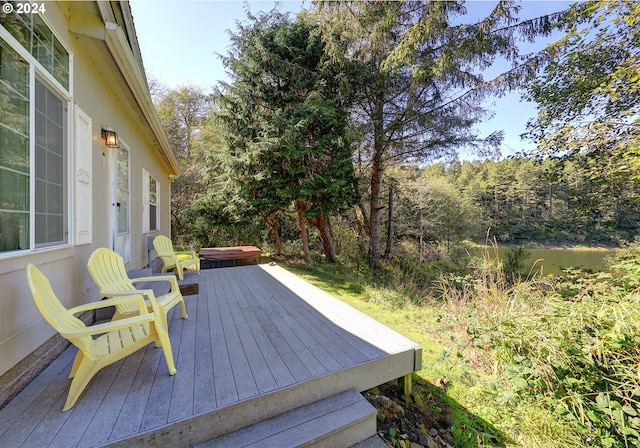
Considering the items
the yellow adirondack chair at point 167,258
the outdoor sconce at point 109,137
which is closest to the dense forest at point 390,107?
the yellow adirondack chair at point 167,258

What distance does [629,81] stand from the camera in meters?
4.75

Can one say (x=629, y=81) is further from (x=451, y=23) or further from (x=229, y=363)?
(x=229, y=363)

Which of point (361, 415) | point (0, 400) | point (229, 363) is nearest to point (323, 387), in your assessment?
point (361, 415)

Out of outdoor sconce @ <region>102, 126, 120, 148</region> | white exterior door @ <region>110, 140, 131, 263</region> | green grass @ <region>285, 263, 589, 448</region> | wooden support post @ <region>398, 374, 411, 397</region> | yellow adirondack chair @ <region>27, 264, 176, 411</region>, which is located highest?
outdoor sconce @ <region>102, 126, 120, 148</region>

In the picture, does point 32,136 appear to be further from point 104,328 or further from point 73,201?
point 104,328

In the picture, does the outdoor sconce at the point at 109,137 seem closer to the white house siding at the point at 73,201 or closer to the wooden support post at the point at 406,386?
the white house siding at the point at 73,201

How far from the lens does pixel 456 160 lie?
8.92 meters

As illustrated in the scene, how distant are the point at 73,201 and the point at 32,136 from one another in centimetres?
72

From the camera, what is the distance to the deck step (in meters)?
1.55

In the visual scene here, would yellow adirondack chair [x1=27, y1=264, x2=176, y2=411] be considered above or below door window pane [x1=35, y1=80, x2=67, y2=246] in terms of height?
below

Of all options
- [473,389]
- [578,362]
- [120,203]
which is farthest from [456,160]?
[120,203]

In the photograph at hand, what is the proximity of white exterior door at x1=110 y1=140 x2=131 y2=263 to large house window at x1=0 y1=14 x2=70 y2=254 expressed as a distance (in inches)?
51.7

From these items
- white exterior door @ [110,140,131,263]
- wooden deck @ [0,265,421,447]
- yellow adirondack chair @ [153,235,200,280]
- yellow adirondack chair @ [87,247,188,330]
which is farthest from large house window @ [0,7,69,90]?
yellow adirondack chair @ [153,235,200,280]

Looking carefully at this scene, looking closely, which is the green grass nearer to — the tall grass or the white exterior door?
the tall grass
